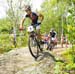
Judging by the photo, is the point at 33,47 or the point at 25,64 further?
the point at 33,47

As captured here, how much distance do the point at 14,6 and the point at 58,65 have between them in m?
23.5

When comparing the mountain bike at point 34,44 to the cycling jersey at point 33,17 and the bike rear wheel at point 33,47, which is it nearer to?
the bike rear wheel at point 33,47

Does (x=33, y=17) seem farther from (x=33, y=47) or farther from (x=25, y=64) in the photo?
(x=25, y=64)

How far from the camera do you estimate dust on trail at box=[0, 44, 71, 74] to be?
25.2ft

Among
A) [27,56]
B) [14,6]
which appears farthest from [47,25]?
[27,56]

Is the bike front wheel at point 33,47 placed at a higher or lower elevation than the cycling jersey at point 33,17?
lower

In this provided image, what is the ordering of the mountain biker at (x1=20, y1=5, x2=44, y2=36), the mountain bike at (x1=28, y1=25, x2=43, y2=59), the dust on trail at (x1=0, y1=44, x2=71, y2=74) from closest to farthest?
1. the dust on trail at (x1=0, y1=44, x2=71, y2=74)
2. the mountain biker at (x1=20, y1=5, x2=44, y2=36)
3. the mountain bike at (x1=28, y1=25, x2=43, y2=59)

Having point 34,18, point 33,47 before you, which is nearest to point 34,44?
point 33,47

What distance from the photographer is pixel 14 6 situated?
28172 mm

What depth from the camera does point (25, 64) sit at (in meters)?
9.23

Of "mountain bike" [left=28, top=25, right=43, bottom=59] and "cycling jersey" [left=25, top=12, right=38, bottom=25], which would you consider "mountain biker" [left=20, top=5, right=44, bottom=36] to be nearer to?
"cycling jersey" [left=25, top=12, right=38, bottom=25]

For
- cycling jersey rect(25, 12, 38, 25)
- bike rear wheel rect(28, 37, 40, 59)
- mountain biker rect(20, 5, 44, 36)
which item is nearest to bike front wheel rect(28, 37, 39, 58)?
bike rear wheel rect(28, 37, 40, 59)

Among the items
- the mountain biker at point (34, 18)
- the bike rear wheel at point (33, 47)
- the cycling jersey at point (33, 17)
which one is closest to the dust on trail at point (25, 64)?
the bike rear wheel at point (33, 47)

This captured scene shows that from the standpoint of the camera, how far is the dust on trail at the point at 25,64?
7.69 metres
